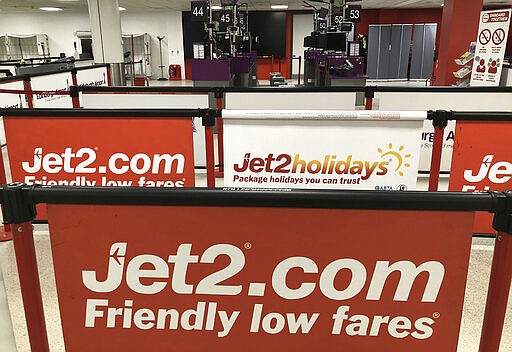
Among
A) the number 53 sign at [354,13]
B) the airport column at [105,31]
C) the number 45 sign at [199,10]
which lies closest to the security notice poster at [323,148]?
the number 45 sign at [199,10]

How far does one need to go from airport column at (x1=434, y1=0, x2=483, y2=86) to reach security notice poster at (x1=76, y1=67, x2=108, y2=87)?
23.2ft

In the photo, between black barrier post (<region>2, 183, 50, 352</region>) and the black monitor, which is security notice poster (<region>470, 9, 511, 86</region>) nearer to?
the black monitor

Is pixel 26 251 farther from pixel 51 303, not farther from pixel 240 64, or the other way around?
pixel 240 64

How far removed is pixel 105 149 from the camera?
3014 mm

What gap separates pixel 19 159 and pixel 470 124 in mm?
3157

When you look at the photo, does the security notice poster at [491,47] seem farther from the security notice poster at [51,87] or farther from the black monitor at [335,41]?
the security notice poster at [51,87]

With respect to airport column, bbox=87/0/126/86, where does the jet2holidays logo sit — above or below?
below

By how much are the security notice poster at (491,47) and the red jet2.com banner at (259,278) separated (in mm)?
7063

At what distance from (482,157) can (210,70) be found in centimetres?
609

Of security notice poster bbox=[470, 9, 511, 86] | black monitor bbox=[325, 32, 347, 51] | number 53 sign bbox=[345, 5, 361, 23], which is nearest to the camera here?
black monitor bbox=[325, 32, 347, 51]

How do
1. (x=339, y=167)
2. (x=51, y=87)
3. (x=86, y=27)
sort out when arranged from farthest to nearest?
1. (x=86, y=27)
2. (x=51, y=87)
3. (x=339, y=167)

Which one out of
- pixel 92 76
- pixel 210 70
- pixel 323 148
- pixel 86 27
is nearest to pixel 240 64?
pixel 210 70

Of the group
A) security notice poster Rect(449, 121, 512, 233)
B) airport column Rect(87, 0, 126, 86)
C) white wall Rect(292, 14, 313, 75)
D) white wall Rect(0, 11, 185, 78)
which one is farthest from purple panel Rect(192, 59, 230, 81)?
white wall Rect(292, 14, 313, 75)

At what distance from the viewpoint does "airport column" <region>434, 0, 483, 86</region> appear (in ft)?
29.2
